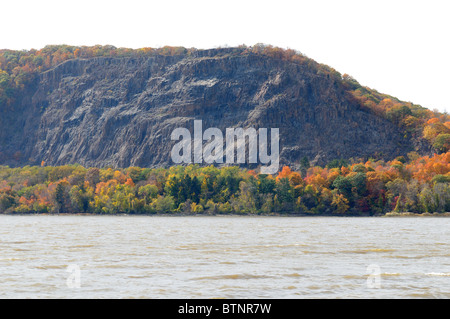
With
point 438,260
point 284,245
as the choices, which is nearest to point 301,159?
point 284,245

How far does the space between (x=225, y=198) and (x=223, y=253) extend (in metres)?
118

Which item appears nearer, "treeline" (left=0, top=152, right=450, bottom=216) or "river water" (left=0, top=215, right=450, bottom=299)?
"river water" (left=0, top=215, right=450, bottom=299)

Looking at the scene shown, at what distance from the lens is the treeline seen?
160 m

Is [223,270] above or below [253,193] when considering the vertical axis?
below

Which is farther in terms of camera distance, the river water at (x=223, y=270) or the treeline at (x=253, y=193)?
the treeline at (x=253, y=193)

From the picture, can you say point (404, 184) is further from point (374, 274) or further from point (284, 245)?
point (374, 274)

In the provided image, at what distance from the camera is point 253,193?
161625 millimetres

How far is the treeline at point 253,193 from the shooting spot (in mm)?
159750

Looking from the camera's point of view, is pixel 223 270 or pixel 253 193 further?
pixel 253 193

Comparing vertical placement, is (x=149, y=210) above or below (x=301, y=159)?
below
